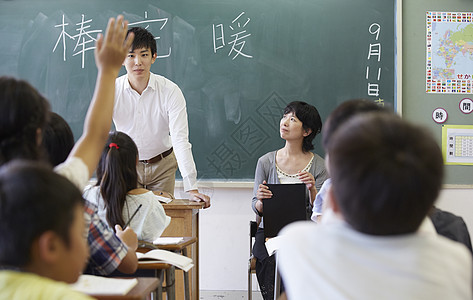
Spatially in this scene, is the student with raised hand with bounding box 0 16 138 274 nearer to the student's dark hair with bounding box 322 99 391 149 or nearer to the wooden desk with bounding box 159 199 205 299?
the student's dark hair with bounding box 322 99 391 149

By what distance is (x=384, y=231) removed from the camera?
96 cm

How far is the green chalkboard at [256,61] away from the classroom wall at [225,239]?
0.67ft

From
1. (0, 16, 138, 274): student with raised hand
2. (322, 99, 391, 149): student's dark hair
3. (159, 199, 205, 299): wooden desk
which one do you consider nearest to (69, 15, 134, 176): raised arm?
(0, 16, 138, 274): student with raised hand

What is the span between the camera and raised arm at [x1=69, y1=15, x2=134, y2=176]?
1461mm

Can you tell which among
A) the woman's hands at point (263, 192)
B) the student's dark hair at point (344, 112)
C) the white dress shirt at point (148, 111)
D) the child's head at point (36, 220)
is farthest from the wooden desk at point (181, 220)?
the child's head at point (36, 220)

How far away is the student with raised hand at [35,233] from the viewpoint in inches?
35.7

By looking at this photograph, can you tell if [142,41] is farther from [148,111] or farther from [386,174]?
[386,174]

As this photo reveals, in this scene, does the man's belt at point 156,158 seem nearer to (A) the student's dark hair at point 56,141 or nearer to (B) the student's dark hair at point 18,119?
(A) the student's dark hair at point 56,141

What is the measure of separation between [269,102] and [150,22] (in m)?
1.15

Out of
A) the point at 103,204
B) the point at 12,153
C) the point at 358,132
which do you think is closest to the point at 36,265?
the point at 12,153

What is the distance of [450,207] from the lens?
4.15 meters

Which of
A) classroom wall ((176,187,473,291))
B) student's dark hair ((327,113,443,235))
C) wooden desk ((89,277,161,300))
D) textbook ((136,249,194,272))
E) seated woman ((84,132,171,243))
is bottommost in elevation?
classroom wall ((176,187,473,291))

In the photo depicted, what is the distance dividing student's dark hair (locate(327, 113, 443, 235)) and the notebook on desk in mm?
2089

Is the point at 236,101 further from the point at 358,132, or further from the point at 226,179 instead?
the point at 358,132
